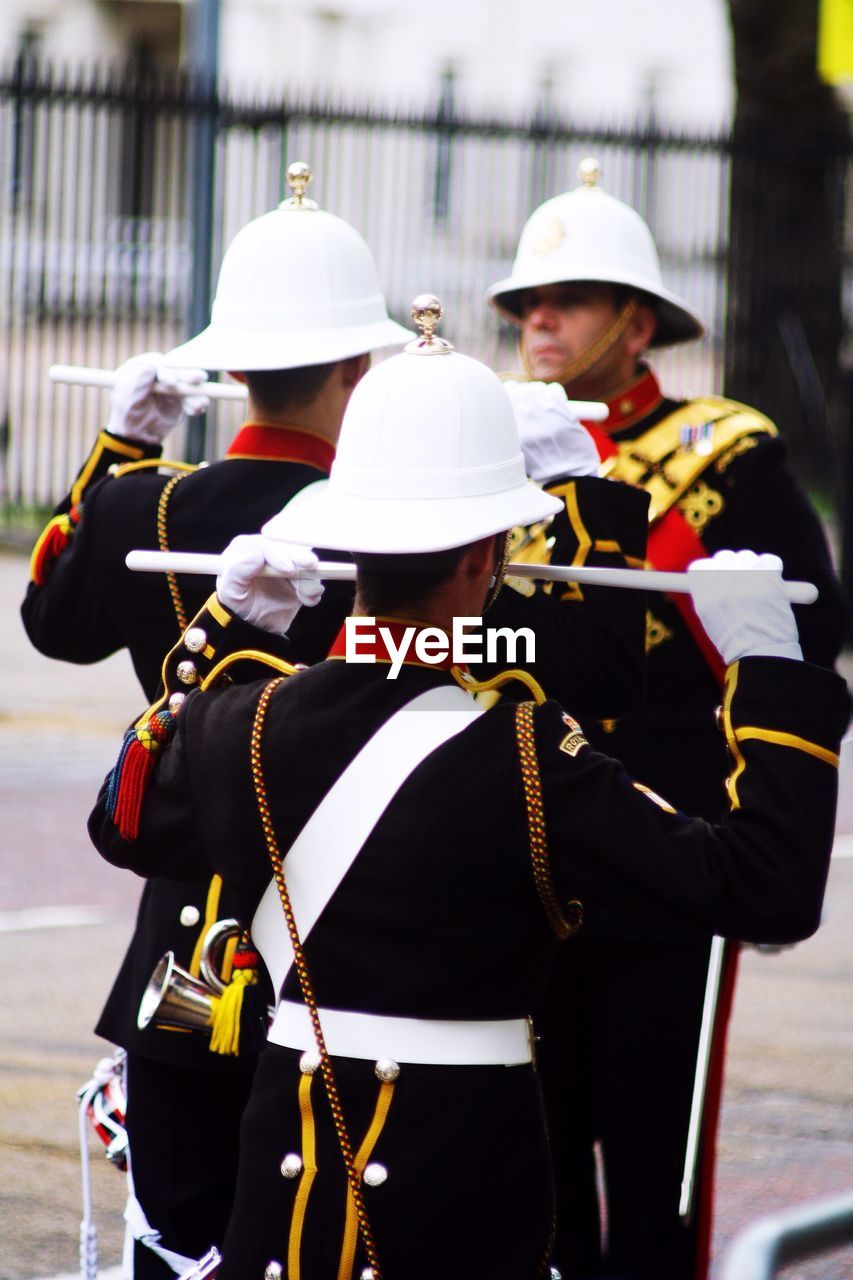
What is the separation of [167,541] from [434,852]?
1048mm

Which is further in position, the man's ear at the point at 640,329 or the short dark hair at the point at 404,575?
Answer: the man's ear at the point at 640,329

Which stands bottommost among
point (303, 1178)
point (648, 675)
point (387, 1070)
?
point (303, 1178)

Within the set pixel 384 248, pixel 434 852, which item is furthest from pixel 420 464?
pixel 384 248

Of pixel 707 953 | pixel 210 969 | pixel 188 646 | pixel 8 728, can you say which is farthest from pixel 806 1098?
pixel 8 728

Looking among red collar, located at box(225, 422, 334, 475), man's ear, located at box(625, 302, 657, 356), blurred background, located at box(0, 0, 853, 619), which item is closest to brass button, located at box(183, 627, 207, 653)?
red collar, located at box(225, 422, 334, 475)

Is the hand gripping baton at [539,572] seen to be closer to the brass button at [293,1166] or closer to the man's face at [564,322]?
the brass button at [293,1166]

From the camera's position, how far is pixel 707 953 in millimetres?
3387

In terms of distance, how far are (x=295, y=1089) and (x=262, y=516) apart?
3.36ft

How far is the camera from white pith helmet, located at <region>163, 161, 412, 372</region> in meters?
3.23

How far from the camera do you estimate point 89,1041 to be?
5426mm

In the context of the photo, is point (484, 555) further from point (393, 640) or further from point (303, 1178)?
point (303, 1178)

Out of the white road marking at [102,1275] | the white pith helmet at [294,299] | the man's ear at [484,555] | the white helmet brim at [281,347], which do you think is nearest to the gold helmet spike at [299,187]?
the white pith helmet at [294,299]

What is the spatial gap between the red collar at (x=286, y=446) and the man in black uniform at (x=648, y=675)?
1.05 feet

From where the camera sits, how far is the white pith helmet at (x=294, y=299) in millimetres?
3234
